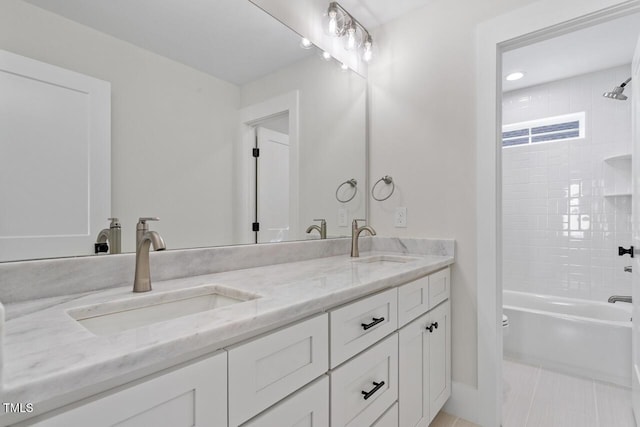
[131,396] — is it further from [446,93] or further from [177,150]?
[446,93]

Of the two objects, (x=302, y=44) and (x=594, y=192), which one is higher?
(x=302, y=44)

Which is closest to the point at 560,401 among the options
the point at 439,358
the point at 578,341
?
the point at 578,341

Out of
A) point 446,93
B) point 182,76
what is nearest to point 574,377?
point 446,93

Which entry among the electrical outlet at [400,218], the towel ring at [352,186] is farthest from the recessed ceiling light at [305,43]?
the electrical outlet at [400,218]

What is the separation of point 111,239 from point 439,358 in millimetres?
1511

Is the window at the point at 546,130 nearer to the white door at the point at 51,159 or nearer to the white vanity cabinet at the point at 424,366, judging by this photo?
the white vanity cabinet at the point at 424,366

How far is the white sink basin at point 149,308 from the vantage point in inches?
31.2

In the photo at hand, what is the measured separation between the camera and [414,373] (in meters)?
1.35

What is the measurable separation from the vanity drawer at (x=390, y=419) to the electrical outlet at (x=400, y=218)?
104 cm

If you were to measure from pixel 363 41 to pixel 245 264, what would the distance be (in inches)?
62.9

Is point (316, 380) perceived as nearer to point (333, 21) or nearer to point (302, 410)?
point (302, 410)

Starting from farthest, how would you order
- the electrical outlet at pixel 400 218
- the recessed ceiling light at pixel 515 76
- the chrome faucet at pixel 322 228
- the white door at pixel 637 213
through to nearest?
the recessed ceiling light at pixel 515 76, the electrical outlet at pixel 400 218, the chrome faucet at pixel 322 228, the white door at pixel 637 213

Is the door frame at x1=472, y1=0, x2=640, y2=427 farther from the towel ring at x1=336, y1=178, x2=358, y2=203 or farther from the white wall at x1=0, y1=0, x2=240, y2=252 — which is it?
the white wall at x1=0, y1=0, x2=240, y2=252

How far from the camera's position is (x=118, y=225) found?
1.04m
